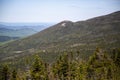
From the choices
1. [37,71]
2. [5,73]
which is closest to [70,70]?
[37,71]

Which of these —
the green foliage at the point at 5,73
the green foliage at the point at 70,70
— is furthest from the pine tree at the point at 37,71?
the green foliage at the point at 5,73

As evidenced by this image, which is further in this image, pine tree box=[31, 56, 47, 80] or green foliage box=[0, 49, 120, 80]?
green foliage box=[0, 49, 120, 80]

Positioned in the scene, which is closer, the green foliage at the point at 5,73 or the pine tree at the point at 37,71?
the pine tree at the point at 37,71

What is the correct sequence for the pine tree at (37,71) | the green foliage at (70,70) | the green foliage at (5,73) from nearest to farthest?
the pine tree at (37,71)
the green foliage at (70,70)
the green foliage at (5,73)

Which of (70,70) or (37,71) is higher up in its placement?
(37,71)

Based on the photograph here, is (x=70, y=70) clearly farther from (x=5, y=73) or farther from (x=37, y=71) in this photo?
(x=5, y=73)

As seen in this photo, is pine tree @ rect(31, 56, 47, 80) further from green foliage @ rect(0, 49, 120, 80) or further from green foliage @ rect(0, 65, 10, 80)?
green foliage @ rect(0, 65, 10, 80)

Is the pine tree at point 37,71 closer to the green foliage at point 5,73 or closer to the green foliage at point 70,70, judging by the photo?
the green foliage at point 70,70

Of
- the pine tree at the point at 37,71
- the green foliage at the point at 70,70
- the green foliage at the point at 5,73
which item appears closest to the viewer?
the pine tree at the point at 37,71

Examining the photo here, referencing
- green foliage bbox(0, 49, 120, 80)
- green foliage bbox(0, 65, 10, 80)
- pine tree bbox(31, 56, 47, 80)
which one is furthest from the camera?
green foliage bbox(0, 65, 10, 80)

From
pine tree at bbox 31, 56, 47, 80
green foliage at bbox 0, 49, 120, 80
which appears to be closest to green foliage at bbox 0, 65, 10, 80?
green foliage at bbox 0, 49, 120, 80

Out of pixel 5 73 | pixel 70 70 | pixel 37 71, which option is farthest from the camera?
pixel 70 70

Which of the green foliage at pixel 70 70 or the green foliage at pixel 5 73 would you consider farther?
the green foliage at pixel 5 73

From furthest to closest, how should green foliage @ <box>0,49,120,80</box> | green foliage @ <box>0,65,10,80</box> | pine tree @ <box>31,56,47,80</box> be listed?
1. green foliage @ <box>0,65,10,80</box>
2. green foliage @ <box>0,49,120,80</box>
3. pine tree @ <box>31,56,47,80</box>
